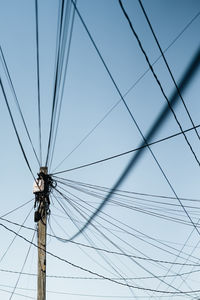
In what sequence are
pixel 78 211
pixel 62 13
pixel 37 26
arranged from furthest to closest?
1. pixel 78 211
2. pixel 37 26
3. pixel 62 13

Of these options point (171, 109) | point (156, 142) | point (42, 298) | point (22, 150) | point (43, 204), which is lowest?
point (42, 298)

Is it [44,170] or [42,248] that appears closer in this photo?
[42,248]

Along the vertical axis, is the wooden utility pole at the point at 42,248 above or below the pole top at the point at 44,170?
below

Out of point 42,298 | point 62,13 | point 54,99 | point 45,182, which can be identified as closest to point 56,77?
point 54,99

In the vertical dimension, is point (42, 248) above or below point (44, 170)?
below

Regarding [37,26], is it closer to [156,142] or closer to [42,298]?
[156,142]

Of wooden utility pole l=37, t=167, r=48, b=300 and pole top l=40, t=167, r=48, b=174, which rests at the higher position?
pole top l=40, t=167, r=48, b=174

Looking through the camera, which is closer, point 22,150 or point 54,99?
point 54,99

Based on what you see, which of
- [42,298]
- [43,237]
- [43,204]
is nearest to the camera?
[42,298]

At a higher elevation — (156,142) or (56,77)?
(56,77)

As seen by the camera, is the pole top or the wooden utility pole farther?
the pole top

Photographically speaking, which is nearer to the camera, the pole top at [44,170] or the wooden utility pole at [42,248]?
the wooden utility pole at [42,248]

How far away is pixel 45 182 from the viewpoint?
794 centimetres

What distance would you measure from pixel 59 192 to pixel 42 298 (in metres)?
2.68
